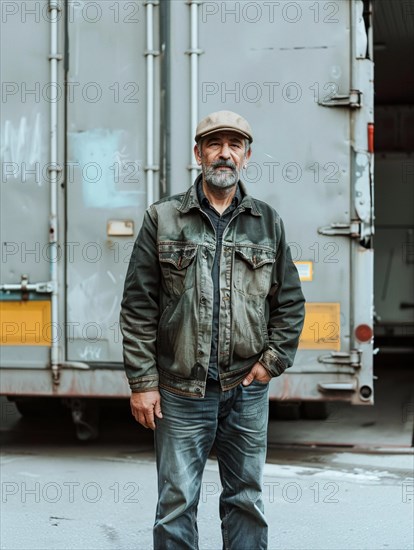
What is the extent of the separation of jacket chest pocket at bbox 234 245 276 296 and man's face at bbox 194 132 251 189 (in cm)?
28

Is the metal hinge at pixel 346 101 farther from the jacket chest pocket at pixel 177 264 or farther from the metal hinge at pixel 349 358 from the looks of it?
the jacket chest pocket at pixel 177 264

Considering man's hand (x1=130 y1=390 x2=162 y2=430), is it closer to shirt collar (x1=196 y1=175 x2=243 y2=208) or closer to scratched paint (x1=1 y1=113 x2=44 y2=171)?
shirt collar (x1=196 y1=175 x2=243 y2=208)

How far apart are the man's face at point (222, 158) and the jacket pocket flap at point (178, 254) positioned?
274 mm

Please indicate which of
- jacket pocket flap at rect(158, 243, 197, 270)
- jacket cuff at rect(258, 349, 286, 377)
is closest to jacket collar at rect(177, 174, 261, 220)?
jacket pocket flap at rect(158, 243, 197, 270)

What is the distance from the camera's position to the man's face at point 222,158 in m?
3.69

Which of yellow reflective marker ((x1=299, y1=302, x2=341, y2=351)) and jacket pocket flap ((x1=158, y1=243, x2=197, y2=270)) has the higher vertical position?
jacket pocket flap ((x1=158, y1=243, x2=197, y2=270))

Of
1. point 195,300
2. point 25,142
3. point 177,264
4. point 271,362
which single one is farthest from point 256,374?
point 25,142

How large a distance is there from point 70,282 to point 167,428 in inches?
114

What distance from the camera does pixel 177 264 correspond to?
3.69m

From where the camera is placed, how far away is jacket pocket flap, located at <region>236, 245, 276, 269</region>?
372cm

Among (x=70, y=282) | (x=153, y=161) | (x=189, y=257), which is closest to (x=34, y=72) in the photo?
(x=153, y=161)

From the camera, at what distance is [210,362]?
12.0 feet

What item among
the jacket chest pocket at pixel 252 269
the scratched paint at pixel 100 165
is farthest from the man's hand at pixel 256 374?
the scratched paint at pixel 100 165

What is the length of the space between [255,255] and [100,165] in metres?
2.91
